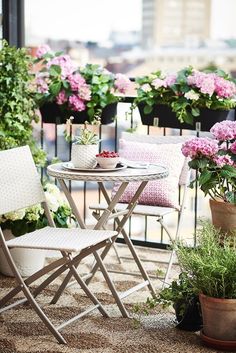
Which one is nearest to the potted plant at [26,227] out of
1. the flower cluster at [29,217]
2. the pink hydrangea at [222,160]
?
the flower cluster at [29,217]

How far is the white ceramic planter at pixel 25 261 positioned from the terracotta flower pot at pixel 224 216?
3.81ft

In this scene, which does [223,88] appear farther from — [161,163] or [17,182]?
[17,182]

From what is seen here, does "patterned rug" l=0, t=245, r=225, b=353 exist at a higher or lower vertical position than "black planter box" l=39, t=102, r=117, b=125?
lower

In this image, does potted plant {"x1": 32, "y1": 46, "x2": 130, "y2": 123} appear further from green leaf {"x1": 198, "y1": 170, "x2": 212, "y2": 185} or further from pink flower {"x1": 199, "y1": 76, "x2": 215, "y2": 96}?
green leaf {"x1": 198, "y1": 170, "x2": 212, "y2": 185}

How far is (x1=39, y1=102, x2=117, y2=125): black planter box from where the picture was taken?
5918 mm

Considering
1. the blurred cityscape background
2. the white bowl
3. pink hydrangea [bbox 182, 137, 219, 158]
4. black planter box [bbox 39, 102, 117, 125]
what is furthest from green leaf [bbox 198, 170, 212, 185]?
black planter box [bbox 39, 102, 117, 125]

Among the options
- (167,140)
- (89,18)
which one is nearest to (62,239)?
(167,140)

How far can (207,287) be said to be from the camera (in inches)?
153

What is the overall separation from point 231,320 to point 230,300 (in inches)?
4.0

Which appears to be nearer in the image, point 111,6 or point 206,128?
point 206,128

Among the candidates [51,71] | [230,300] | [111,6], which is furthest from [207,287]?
[111,6]

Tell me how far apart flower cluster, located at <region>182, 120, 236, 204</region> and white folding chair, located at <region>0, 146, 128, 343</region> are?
25.1 inches

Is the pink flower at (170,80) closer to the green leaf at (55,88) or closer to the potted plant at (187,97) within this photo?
the potted plant at (187,97)

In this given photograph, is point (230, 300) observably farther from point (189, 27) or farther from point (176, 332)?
point (189, 27)
